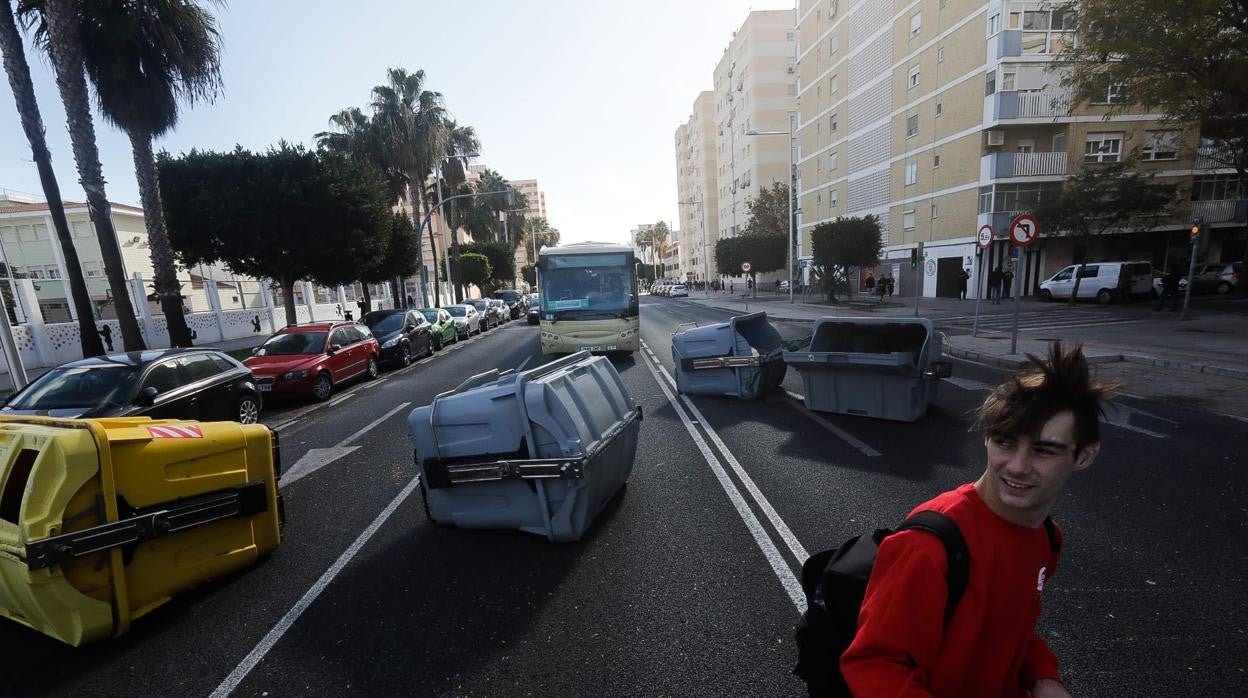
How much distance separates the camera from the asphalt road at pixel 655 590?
2797 mm

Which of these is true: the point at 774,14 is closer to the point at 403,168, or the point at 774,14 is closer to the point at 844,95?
the point at 844,95

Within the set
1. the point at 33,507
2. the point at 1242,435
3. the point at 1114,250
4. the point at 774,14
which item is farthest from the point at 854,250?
the point at 774,14

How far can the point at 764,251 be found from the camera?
4578 centimetres

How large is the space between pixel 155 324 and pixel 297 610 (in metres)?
21.8

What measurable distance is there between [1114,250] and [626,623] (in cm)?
3855

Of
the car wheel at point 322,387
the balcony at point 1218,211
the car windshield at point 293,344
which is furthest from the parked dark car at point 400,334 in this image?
the balcony at point 1218,211

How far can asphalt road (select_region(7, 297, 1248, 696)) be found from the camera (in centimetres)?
280

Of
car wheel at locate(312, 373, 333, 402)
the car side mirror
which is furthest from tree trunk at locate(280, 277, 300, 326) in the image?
the car side mirror

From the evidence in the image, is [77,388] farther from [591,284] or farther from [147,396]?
[591,284]

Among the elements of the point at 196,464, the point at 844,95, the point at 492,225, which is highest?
the point at 844,95

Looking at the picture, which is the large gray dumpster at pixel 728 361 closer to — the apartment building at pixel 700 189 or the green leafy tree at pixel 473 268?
the green leafy tree at pixel 473 268

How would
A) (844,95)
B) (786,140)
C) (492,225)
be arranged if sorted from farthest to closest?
(786,140), (492,225), (844,95)

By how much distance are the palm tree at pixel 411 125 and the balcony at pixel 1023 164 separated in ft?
98.1

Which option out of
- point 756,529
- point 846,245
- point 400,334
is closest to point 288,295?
point 400,334
